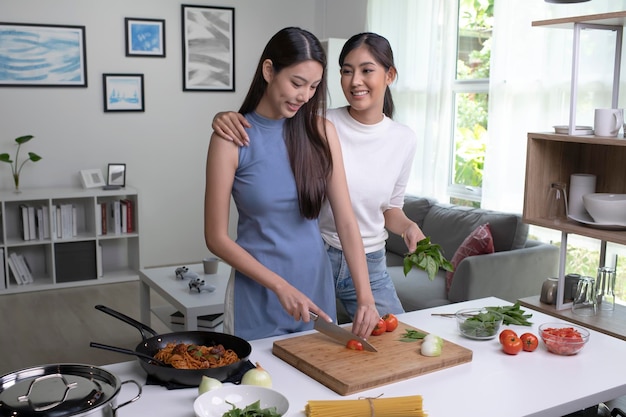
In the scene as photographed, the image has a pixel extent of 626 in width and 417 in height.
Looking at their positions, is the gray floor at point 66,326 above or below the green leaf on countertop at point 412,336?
below

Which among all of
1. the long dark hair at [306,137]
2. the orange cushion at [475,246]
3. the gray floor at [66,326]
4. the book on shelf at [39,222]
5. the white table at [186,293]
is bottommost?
the gray floor at [66,326]

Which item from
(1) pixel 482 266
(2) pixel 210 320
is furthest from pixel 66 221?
(1) pixel 482 266

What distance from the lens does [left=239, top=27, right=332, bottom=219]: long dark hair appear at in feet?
6.18

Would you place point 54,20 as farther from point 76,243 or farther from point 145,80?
point 76,243

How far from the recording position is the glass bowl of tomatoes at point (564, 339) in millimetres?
1819

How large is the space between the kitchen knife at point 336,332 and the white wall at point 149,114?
4.27m

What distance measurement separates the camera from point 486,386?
63.9 inches

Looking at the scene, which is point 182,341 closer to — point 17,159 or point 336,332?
point 336,332

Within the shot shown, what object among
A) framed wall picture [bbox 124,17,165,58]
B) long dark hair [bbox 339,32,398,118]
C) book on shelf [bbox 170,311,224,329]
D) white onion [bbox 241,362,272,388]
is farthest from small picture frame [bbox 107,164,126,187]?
white onion [bbox 241,362,272,388]

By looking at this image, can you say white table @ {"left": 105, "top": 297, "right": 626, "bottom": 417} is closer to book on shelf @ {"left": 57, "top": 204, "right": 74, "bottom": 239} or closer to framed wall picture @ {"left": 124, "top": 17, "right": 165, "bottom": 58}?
book on shelf @ {"left": 57, "top": 204, "right": 74, "bottom": 239}

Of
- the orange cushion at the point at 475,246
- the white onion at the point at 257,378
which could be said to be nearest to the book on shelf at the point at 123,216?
the orange cushion at the point at 475,246

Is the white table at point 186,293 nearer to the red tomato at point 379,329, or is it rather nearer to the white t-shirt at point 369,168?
the white t-shirt at point 369,168

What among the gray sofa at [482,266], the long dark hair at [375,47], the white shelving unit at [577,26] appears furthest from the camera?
the gray sofa at [482,266]

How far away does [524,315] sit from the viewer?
2113mm
